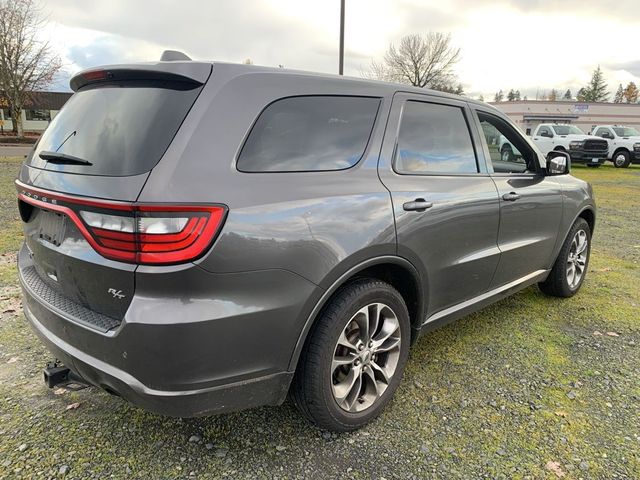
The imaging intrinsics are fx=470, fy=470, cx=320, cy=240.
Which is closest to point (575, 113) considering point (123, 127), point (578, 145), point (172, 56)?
point (578, 145)

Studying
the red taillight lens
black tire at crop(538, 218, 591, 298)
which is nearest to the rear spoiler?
the red taillight lens

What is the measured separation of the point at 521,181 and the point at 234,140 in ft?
8.34

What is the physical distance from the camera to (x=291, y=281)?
2.02m

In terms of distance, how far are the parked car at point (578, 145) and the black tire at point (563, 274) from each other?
18.5 m

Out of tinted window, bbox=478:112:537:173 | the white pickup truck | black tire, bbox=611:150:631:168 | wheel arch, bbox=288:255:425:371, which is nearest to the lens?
wheel arch, bbox=288:255:425:371

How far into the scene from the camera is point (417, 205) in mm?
2625

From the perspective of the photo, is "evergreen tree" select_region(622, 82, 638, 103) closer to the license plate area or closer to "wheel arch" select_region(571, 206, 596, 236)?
"wheel arch" select_region(571, 206, 596, 236)

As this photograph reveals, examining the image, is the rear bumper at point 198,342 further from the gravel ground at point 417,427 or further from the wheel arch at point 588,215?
the wheel arch at point 588,215

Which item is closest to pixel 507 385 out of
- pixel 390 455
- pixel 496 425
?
pixel 496 425

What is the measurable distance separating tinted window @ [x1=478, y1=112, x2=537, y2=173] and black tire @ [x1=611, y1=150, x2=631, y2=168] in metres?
22.9

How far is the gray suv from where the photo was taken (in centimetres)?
181

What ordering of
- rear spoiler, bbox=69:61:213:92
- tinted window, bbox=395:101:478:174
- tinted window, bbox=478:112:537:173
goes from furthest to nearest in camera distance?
1. tinted window, bbox=478:112:537:173
2. tinted window, bbox=395:101:478:174
3. rear spoiler, bbox=69:61:213:92

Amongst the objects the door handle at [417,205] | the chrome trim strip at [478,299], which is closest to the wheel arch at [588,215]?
the chrome trim strip at [478,299]

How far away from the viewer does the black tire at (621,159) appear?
22528 mm
